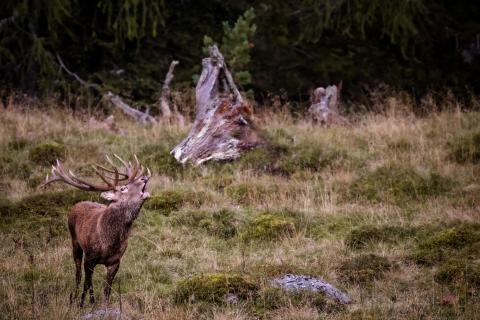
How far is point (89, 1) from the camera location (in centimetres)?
1870

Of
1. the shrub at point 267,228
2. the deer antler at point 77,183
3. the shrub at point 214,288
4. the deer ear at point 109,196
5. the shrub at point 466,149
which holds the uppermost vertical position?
the deer antler at point 77,183

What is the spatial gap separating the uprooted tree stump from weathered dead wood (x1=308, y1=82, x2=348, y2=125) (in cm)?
246

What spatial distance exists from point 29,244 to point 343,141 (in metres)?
5.78

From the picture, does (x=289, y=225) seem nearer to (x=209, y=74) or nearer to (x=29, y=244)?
(x=29, y=244)

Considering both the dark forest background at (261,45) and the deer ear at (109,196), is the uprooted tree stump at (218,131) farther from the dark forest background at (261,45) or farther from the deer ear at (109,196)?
the deer ear at (109,196)

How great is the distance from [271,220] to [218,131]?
2800mm

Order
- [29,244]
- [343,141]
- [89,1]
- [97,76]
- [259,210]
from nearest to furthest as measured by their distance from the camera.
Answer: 1. [29,244]
2. [259,210]
3. [343,141]
4. [97,76]
5. [89,1]

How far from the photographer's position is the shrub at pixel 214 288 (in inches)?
268

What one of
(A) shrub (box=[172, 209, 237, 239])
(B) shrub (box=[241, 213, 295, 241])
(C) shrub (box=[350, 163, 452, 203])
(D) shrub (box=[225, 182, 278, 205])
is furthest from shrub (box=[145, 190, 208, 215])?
(C) shrub (box=[350, 163, 452, 203])

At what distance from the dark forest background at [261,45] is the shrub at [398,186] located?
6422 millimetres

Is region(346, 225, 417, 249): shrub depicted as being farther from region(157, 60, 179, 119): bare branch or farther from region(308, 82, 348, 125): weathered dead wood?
region(157, 60, 179, 119): bare branch

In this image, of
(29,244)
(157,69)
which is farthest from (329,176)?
(157,69)

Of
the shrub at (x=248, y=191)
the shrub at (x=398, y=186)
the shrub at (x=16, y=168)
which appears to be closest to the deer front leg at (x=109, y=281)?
the shrub at (x=248, y=191)

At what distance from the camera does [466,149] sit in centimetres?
1161
